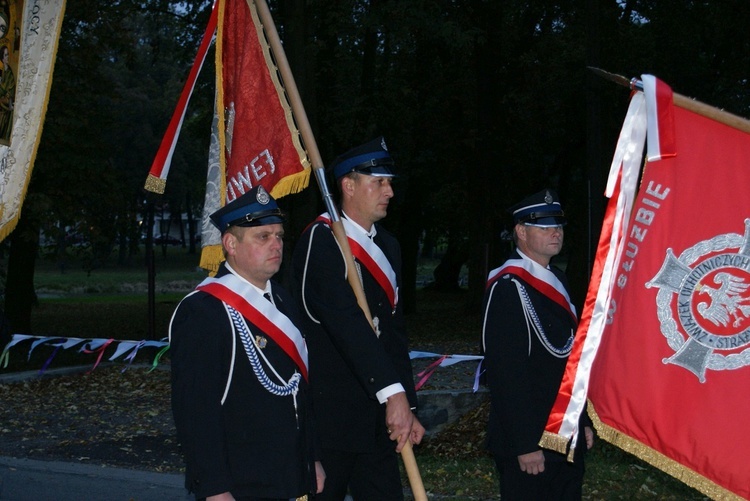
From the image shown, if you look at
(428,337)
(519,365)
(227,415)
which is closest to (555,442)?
(519,365)

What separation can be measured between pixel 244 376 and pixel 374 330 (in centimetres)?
91

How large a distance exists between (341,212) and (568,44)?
1968cm

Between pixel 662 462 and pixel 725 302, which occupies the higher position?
pixel 725 302

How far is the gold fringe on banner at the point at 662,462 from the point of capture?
154 inches

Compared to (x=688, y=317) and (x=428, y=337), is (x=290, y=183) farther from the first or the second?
(x=428, y=337)

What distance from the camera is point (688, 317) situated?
3896 mm

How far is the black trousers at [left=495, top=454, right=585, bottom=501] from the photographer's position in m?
5.11

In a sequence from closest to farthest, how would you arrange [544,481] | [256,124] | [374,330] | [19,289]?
[374,330] < [544,481] < [256,124] < [19,289]

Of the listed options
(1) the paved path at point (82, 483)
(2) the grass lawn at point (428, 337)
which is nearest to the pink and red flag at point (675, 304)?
(2) the grass lawn at point (428, 337)

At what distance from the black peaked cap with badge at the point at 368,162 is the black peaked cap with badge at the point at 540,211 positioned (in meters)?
0.66

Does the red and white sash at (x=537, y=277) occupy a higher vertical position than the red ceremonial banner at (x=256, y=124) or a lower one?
lower

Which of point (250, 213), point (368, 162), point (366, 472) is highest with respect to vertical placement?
point (368, 162)

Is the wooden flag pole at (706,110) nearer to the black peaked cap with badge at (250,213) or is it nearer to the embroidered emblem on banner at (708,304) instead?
the embroidered emblem on banner at (708,304)

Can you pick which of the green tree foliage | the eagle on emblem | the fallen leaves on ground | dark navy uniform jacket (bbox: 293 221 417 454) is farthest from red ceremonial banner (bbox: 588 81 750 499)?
the green tree foliage
